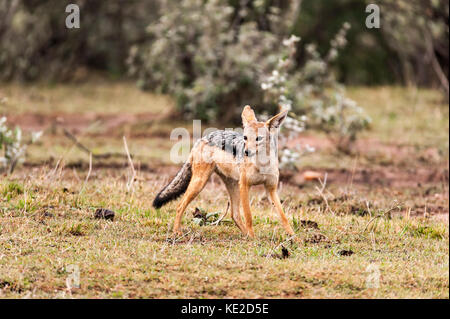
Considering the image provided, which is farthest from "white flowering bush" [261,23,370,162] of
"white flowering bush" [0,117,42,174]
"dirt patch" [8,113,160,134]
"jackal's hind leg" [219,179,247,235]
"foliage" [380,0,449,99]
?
"jackal's hind leg" [219,179,247,235]

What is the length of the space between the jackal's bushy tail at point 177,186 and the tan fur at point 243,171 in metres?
0.11

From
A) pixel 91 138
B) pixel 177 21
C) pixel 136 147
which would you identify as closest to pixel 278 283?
pixel 136 147

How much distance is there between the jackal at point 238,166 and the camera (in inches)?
211

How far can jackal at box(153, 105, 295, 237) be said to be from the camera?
536 centimetres

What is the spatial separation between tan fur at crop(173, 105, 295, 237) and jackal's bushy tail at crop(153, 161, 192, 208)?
0.11m

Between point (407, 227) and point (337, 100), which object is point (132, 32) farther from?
point (407, 227)

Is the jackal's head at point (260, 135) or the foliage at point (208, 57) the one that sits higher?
the foliage at point (208, 57)

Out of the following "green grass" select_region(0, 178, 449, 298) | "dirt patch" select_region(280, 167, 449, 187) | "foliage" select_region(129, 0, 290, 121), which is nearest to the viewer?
"green grass" select_region(0, 178, 449, 298)

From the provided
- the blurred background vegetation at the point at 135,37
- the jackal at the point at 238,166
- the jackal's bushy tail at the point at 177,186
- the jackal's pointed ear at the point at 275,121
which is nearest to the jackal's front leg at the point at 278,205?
the jackal at the point at 238,166

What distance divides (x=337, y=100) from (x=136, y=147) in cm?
347

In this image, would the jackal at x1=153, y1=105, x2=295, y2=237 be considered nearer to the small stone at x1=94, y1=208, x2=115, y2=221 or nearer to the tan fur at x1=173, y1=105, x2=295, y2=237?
the tan fur at x1=173, y1=105, x2=295, y2=237

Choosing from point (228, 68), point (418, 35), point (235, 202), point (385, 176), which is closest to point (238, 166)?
point (235, 202)

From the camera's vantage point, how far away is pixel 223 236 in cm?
585

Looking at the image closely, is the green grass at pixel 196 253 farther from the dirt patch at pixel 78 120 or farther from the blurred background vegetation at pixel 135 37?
the blurred background vegetation at pixel 135 37
